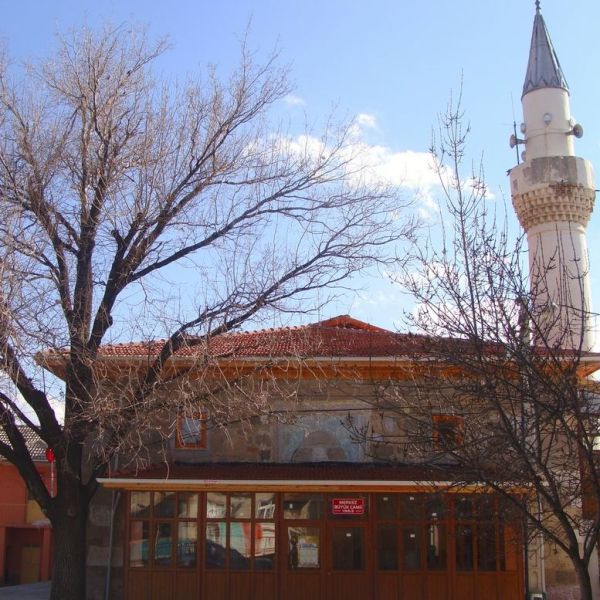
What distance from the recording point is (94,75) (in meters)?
14.3

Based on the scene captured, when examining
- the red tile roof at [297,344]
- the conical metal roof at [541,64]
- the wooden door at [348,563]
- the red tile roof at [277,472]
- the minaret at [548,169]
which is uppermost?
the conical metal roof at [541,64]

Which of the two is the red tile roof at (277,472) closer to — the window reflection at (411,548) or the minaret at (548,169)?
the window reflection at (411,548)

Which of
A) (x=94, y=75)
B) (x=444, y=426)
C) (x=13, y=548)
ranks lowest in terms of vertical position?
(x=13, y=548)

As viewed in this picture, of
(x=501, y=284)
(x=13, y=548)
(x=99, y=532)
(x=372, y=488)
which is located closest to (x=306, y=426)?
(x=372, y=488)

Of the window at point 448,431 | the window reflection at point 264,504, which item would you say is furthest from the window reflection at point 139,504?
the window at point 448,431

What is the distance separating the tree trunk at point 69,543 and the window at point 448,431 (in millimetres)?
6610

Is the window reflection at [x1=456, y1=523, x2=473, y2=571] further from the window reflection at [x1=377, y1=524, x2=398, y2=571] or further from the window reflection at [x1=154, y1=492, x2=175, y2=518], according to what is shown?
the window reflection at [x1=154, y1=492, x2=175, y2=518]

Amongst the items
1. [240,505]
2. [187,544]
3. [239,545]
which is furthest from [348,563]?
[187,544]

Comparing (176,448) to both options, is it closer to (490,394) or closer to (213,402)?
(213,402)

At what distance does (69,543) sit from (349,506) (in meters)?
5.47

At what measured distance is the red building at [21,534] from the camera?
Answer: 102 ft

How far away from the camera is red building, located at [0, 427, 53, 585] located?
31.1 metres

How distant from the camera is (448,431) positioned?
33.3ft

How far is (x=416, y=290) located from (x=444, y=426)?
1.64 metres
